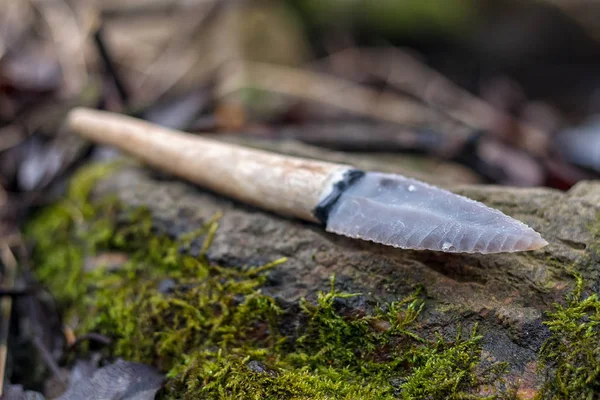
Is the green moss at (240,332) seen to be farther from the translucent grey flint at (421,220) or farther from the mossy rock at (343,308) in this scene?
the translucent grey flint at (421,220)

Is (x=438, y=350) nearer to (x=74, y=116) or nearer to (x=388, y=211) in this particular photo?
(x=388, y=211)

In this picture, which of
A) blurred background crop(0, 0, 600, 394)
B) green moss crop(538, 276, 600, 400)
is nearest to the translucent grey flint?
green moss crop(538, 276, 600, 400)

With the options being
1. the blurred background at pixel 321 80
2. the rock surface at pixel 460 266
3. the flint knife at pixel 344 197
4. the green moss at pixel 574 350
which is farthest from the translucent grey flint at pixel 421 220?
the blurred background at pixel 321 80

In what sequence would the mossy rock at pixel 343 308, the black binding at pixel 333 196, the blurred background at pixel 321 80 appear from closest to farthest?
the mossy rock at pixel 343 308 < the black binding at pixel 333 196 < the blurred background at pixel 321 80

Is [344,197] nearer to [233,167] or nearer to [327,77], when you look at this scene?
[233,167]

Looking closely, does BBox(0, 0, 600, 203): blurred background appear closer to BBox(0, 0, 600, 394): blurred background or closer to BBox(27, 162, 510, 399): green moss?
BBox(0, 0, 600, 394): blurred background

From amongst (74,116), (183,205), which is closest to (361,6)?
(74,116)

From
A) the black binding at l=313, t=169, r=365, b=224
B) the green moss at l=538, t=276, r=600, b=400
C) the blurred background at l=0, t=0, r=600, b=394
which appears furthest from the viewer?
the blurred background at l=0, t=0, r=600, b=394
